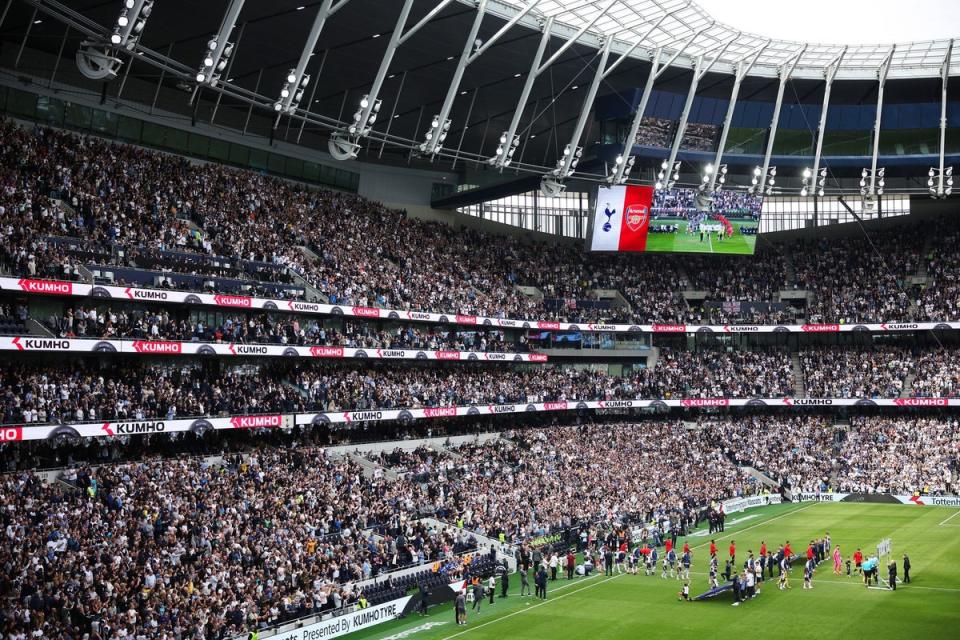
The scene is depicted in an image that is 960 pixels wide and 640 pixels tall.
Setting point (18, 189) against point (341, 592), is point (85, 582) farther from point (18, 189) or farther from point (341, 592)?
point (18, 189)

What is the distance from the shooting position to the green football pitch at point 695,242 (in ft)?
204

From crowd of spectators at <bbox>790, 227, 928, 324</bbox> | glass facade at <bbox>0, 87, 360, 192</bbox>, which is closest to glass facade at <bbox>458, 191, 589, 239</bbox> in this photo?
glass facade at <bbox>0, 87, 360, 192</bbox>

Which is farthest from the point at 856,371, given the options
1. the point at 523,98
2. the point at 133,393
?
the point at 133,393

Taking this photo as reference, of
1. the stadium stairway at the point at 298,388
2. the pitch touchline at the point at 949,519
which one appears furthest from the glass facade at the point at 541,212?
the pitch touchline at the point at 949,519

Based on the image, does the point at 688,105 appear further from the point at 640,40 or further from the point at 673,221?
the point at 673,221

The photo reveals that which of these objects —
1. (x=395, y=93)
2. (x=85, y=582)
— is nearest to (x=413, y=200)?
(x=395, y=93)

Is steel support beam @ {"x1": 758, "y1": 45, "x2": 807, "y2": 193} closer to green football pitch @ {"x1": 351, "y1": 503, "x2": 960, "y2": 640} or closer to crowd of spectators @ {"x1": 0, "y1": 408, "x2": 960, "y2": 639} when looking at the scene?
crowd of spectators @ {"x1": 0, "y1": 408, "x2": 960, "y2": 639}

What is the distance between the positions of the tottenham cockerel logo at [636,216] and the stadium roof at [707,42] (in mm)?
9884

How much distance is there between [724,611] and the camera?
29953mm

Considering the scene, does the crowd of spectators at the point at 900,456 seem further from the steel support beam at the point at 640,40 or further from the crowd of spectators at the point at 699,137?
the steel support beam at the point at 640,40

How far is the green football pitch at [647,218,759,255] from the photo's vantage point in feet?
204

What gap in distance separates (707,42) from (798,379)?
24.2 meters

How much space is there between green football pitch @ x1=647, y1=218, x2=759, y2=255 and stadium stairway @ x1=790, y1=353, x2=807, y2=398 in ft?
27.7

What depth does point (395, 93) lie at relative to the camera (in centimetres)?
5069
